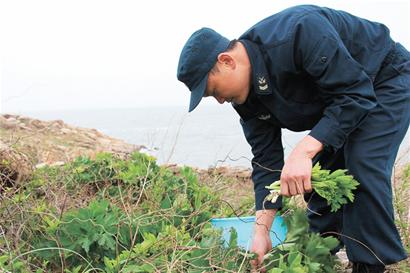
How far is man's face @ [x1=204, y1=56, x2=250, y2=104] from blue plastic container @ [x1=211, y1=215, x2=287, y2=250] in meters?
0.59

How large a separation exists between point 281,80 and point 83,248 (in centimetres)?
97

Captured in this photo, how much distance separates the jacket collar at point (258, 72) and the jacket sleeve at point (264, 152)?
326 mm

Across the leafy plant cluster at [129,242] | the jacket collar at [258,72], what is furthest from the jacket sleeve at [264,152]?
the jacket collar at [258,72]

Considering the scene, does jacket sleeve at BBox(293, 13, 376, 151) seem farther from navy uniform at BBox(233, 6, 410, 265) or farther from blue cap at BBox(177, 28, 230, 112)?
blue cap at BBox(177, 28, 230, 112)

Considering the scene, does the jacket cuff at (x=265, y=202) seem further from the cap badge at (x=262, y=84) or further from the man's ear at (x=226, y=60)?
the man's ear at (x=226, y=60)

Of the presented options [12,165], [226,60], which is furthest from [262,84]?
[12,165]

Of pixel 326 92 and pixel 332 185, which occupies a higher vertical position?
pixel 326 92

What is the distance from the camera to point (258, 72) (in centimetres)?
243

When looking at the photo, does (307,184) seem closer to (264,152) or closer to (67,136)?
(264,152)

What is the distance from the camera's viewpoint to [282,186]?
7.56 feet

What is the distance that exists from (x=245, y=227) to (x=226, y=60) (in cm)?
79

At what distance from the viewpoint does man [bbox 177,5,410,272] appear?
2.33 meters

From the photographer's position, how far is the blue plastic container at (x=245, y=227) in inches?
109

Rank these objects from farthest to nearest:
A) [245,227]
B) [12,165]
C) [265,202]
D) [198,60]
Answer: [12,165] < [245,227] < [265,202] < [198,60]
